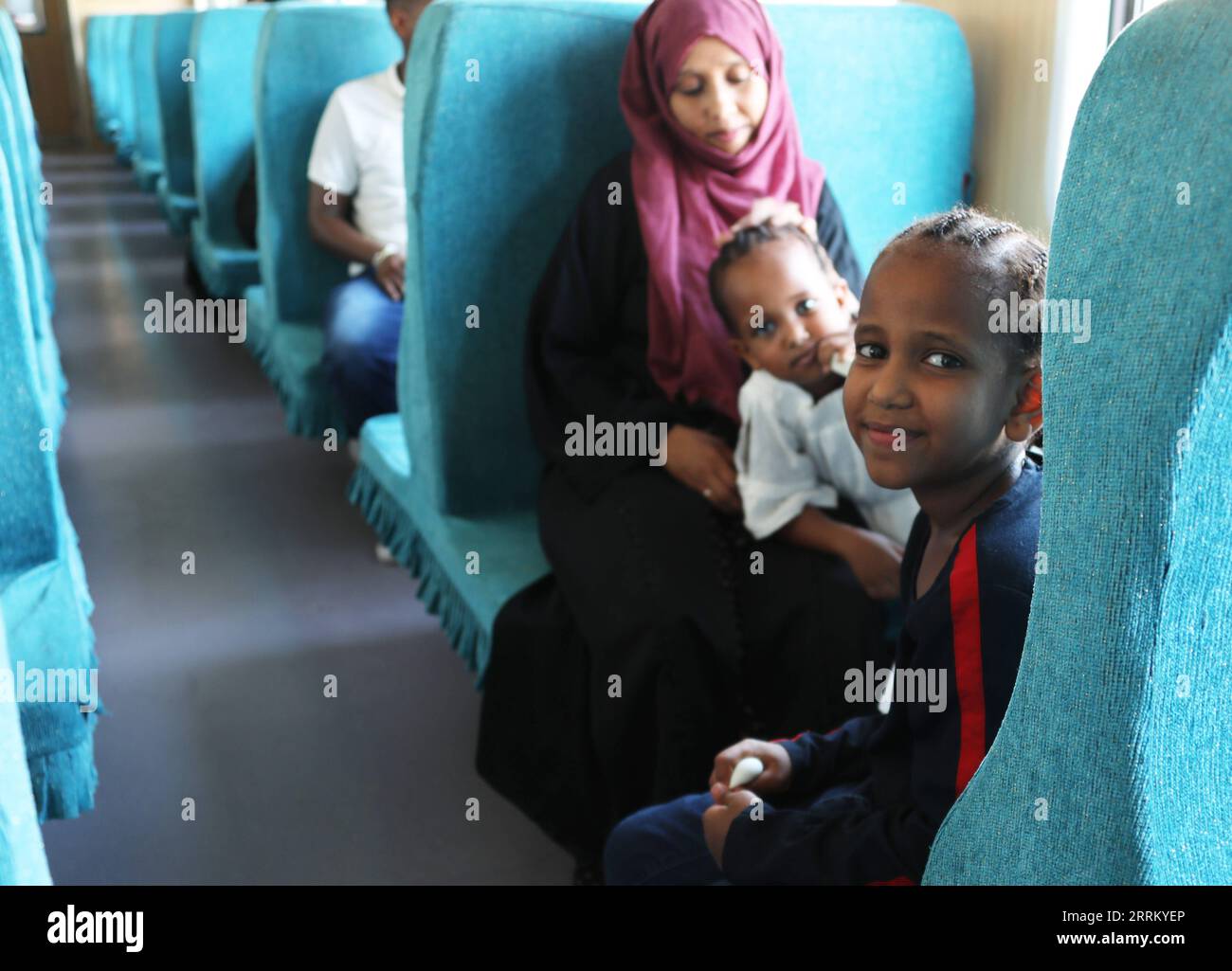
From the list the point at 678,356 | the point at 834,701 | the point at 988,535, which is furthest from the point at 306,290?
the point at 988,535

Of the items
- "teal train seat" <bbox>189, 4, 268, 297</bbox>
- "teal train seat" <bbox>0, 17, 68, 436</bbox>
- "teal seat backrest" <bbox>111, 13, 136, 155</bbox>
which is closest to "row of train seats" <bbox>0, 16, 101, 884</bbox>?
"teal train seat" <bbox>0, 17, 68, 436</bbox>

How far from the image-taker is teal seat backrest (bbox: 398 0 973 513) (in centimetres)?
173

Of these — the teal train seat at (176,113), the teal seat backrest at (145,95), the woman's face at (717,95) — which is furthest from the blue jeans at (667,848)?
the teal seat backrest at (145,95)

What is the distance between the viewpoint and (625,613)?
1531mm

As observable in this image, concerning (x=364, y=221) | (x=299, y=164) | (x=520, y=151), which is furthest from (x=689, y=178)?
(x=299, y=164)

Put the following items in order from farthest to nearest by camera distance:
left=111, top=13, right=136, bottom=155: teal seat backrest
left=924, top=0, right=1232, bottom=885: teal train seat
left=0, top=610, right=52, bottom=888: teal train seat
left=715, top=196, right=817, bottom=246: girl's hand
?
left=111, top=13, right=136, bottom=155: teal seat backrest, left=715, top=196, right=817, bottom=246: girl's hand, left=0, top=610, right=52, bottom=888: teal train seat, left=924, top=0, right=1232, bottom=885: teal train seat

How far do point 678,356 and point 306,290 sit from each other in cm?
167

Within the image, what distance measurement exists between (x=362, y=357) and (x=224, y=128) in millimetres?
1672

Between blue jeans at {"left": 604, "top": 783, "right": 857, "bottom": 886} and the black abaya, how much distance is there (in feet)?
1.04

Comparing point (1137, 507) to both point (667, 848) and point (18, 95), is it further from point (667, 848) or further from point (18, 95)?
point (18, 95)

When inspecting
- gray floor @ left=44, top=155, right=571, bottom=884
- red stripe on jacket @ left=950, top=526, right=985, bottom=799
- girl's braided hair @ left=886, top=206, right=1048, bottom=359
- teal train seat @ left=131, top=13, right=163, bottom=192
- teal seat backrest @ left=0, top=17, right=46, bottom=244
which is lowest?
gray floor @ left=44, top=155, right=571, bottom=884

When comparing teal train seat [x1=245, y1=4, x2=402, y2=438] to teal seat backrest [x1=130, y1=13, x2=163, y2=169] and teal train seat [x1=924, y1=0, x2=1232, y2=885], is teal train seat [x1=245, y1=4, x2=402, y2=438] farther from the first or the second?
teal seat backrest [x1=130, y1=13, x2=163, y2=169]

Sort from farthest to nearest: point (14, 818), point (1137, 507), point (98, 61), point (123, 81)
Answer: point (98, 61)
point (123, 81)
point (14, 818)
point (1137, 507)
